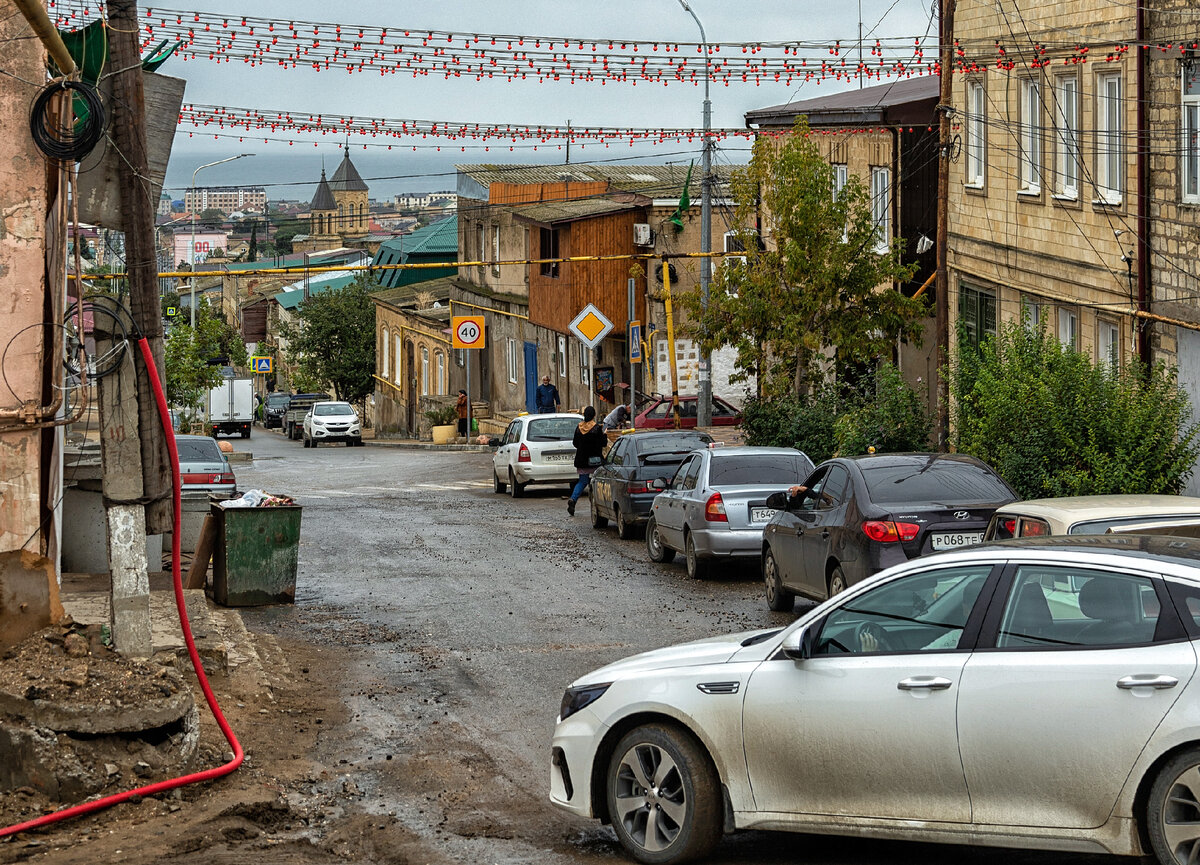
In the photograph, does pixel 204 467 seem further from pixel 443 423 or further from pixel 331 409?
pixel 331 409

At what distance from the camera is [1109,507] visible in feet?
31.8

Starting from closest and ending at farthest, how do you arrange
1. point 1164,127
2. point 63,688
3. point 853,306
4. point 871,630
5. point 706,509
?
point 871,630, point 63,688, point 706,509, point 1164,127, point 853,306

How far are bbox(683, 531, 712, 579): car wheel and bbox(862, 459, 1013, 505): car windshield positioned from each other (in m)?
4.07

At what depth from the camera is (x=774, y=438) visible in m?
27.4

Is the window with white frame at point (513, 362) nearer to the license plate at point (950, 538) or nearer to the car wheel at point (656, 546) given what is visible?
the car wheel at point (656, 546)

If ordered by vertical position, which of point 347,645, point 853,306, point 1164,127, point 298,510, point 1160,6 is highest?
point 1160,6

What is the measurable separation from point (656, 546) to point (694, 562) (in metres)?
2.03

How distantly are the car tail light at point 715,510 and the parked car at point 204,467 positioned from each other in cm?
842

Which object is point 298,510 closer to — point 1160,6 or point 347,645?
point 347,645

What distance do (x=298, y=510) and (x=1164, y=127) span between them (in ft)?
38.7

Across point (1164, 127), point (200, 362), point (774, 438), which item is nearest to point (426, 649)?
point (1164, 127)

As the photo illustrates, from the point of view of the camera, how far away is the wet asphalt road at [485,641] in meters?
7.46

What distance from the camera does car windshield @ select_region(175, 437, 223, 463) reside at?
23859 millimetres

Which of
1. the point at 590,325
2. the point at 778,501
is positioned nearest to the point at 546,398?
the point at 590,325
